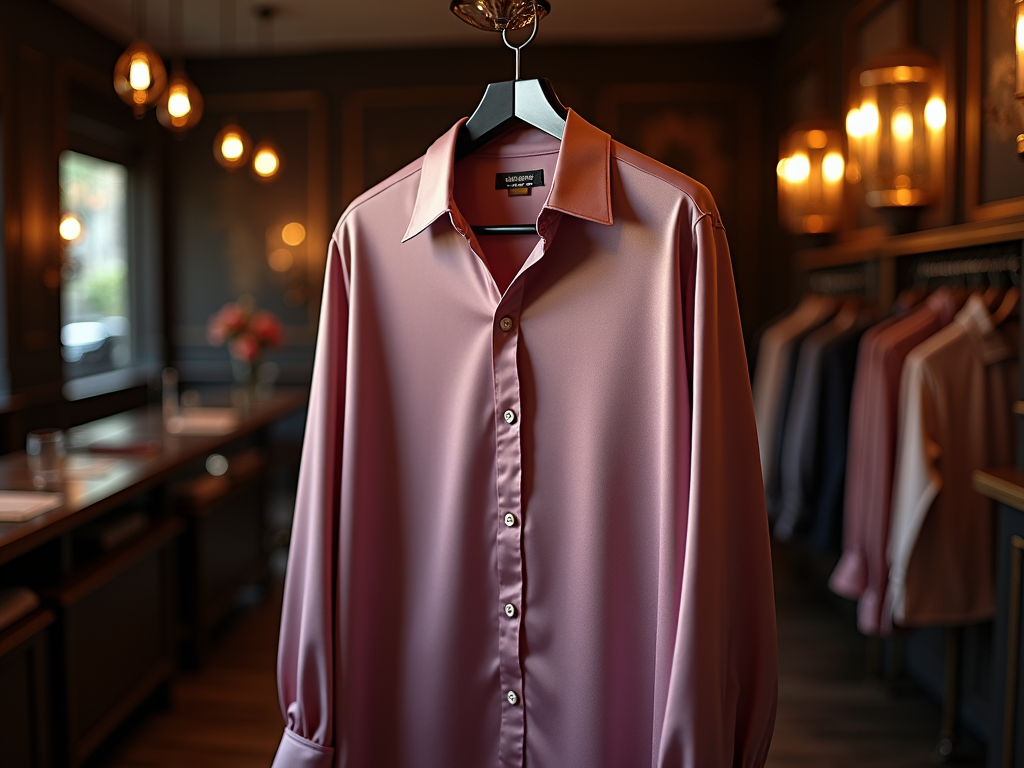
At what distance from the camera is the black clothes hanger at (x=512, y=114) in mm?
1316

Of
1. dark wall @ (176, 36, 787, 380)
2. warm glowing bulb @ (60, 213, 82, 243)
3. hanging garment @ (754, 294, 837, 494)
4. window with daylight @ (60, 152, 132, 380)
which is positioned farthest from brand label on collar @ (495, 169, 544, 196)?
dark wall @ (176, 36, 787, 380)

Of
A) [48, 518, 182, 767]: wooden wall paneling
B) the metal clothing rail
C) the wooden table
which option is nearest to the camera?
the wooden table

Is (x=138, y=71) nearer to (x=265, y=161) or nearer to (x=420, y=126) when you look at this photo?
(x=265, y=161)

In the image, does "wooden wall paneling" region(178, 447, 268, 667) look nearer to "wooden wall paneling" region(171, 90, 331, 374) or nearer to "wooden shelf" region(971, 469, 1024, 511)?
"wooden wall paneling" region(171, 90, 331, 374)

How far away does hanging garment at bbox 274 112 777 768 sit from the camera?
1.21m

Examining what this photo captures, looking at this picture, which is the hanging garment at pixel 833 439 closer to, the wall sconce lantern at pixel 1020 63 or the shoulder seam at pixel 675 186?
the wall sconce lantern at pixel 1020 63

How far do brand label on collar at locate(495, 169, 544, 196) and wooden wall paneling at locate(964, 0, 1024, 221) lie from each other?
188cm

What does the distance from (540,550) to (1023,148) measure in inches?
50.0

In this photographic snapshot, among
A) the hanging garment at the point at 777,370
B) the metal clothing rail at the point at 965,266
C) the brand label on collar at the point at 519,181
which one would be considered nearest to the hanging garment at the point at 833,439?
the metal clothing rail at the point at 965,266

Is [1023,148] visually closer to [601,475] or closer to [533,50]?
[601,475]

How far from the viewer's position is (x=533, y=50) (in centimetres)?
588

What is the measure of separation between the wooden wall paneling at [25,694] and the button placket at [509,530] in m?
1.27

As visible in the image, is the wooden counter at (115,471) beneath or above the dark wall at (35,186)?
beneath

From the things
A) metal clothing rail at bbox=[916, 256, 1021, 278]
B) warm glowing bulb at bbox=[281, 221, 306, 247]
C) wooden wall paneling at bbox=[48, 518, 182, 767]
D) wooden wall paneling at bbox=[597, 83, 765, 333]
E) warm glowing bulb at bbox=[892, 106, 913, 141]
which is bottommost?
wooden wall paneling at bbox=[48, 518, 182, 767]
